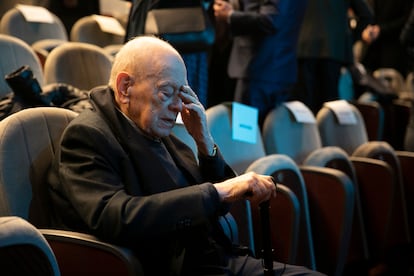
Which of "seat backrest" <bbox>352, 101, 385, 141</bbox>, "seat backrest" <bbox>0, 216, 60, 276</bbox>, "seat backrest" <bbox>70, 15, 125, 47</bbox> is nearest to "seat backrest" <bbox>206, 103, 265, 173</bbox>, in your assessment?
"seat backrest" <bbox>0, 216, 60, 276</bbox>

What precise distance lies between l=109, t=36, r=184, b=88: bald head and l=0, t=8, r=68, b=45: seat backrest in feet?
6.17

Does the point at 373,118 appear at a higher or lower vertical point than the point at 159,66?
lower

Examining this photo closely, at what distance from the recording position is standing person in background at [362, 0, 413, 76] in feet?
19.3

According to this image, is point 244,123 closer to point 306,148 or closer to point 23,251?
point 306,148

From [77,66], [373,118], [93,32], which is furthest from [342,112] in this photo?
[93,32]

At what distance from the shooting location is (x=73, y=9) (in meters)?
4.49

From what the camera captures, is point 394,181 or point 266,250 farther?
point 394,181

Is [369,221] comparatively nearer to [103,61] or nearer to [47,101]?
[103,61]

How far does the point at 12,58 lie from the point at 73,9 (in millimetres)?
2012

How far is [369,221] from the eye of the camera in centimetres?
313

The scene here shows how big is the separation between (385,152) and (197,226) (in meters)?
1.73

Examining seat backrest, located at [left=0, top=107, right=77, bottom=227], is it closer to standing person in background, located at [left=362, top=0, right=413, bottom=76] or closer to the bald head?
the bald head

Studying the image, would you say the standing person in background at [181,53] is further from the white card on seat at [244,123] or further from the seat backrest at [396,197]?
the seat backrest at [396,197]

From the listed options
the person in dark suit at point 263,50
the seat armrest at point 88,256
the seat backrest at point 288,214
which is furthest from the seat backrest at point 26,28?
the seat armrest at point 88,256
